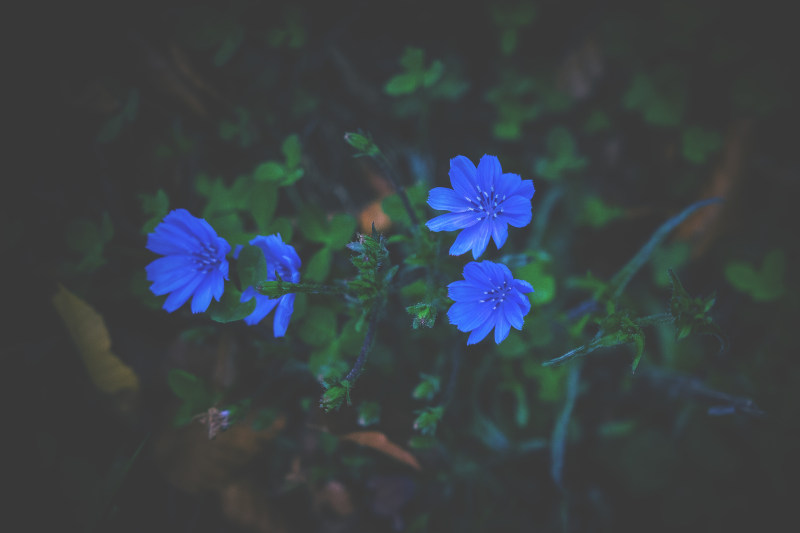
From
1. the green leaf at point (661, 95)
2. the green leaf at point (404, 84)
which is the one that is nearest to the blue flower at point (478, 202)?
the green leaf at point (404, 84)

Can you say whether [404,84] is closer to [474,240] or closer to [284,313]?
[474,240]

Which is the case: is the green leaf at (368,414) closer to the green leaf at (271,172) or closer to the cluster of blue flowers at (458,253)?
the cluster of blue flowers at (458,253)

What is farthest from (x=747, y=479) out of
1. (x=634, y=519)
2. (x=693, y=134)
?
(x=693, y=134)

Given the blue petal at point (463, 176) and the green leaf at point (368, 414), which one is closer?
the blue petal at point (463, 176)

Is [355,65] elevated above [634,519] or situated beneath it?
elevated above

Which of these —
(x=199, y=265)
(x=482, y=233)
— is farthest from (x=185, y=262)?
(x=482, y=233)

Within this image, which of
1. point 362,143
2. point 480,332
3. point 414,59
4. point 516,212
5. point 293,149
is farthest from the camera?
point 414,59

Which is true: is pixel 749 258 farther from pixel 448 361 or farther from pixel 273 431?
pixel 273 431
